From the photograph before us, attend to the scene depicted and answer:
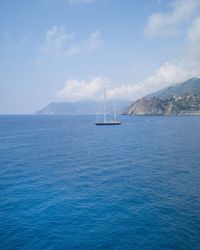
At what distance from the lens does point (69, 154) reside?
9150cm

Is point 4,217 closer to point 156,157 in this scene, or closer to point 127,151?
point 156,157

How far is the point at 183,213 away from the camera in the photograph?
39.4 m

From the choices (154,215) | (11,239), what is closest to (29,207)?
(11,239)

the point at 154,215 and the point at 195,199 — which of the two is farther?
the point at 195,199

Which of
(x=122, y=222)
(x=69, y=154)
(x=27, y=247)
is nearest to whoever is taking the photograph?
(x=27, y=247)

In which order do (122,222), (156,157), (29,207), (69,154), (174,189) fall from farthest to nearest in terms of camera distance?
(69,154) < (156,157) < (174,189) < (29,207) < (122,222)

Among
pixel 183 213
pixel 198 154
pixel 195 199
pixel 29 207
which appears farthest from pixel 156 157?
pixel 29 207

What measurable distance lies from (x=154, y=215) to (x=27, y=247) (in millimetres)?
19204

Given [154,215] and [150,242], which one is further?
[154,215]

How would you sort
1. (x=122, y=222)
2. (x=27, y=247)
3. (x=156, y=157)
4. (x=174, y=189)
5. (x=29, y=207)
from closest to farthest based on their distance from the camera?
(x=27, y=247)
(x=122, y=222)
(x=29, y=207)
(x=174, y=189)
(x=156, y=157)

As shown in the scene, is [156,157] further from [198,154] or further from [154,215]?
[154,215]

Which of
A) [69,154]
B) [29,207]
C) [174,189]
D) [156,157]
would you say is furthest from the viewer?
[69,154]

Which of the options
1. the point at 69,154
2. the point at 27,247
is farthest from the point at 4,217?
the point at 69,154

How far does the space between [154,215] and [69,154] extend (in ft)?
183
